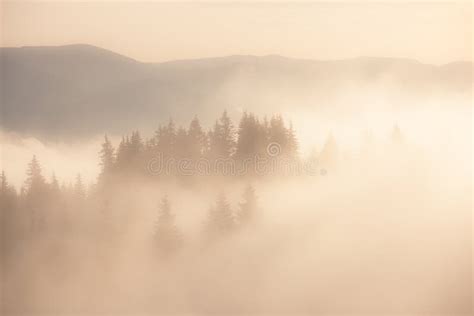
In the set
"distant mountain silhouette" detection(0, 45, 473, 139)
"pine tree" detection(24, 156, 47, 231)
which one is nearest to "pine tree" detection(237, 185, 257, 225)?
"distant mountain silhouette" detection(0, 45, 473, 139)

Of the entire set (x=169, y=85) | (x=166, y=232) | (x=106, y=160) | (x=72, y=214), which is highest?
(x=169, y=85)

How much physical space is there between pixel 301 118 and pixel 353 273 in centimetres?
99

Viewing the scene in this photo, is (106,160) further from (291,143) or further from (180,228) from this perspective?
(291,143)

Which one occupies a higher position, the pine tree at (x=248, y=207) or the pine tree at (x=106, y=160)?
the pine tree at (x=106, y=160)

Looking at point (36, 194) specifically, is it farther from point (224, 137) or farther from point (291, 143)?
point (291, 143)

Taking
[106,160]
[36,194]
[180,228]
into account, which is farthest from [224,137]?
[36,194]

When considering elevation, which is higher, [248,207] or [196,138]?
[196,138]

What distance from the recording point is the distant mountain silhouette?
12.4ft

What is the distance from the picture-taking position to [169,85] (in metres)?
3.81

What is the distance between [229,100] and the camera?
3.79m

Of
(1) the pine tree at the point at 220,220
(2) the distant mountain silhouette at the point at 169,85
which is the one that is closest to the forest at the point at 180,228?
(1) the pine tree at the point at 220,220

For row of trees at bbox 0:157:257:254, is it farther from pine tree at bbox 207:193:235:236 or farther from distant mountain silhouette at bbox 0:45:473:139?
distant mountain silhouette at bbox 0:45:473:139

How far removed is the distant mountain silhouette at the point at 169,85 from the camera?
12.4ft

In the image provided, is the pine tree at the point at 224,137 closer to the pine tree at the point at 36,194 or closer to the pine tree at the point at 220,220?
the pine tree at the point at 220,220
